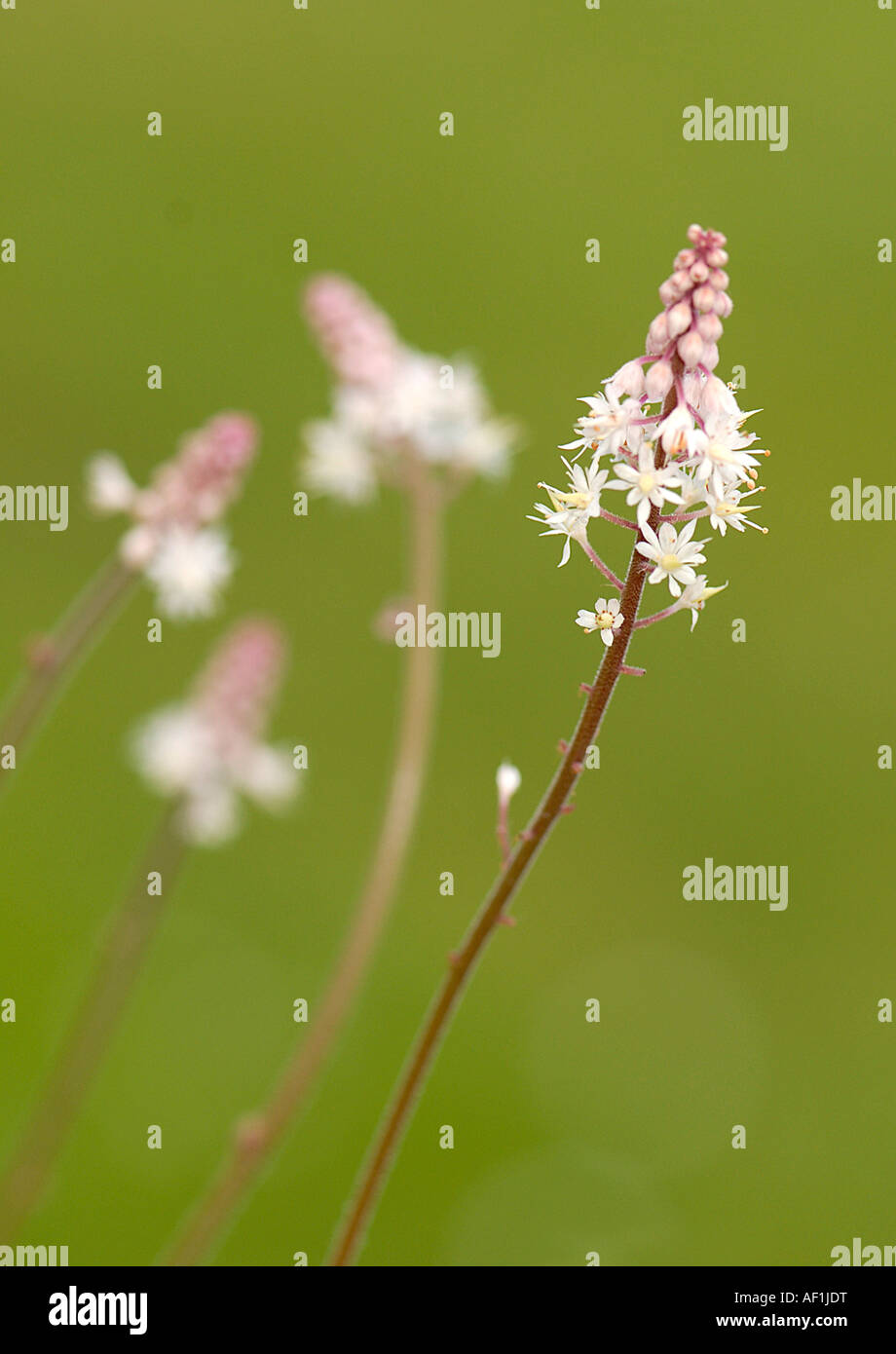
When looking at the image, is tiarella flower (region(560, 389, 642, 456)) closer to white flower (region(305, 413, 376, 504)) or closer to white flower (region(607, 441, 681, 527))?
white flower (region(607, 441, 681, 527))

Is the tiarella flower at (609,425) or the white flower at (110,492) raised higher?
the white flower at (110,492)

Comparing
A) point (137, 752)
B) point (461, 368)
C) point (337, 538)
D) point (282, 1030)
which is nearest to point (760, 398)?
point (337, 538)

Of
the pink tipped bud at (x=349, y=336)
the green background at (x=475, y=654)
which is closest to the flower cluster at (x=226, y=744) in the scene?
the pink tipped bud at (x=349, y=336)

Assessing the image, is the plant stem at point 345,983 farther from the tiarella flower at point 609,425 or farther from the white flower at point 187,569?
the tiarella flower at point 609,425

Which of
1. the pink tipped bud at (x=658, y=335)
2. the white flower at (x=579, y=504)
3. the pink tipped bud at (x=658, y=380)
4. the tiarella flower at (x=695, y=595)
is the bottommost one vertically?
the tiarella flower at (x=695, y=595)

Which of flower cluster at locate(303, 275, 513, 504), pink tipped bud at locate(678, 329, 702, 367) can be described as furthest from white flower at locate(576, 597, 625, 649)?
flower cluster at locate(303, 275, 513, 504)

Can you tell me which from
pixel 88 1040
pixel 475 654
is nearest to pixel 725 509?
pixel 88 1040
